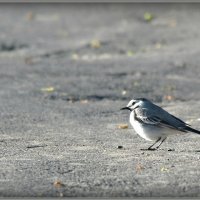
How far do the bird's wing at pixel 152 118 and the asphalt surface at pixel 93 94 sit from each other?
35 cm

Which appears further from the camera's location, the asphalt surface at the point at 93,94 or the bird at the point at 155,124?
the bird at the point at 155,124

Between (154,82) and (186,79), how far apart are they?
80 cm

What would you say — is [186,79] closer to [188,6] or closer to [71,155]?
[71,155]

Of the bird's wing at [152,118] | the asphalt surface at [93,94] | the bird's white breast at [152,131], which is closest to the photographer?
the asphalt surface at [93,94]

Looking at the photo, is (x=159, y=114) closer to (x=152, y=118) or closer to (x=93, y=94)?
(x=152, y=118)

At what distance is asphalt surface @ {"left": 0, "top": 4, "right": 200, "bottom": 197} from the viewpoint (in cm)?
918

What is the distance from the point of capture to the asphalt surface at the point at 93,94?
9.18 m

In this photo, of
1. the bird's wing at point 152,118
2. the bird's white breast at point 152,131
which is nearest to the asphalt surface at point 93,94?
the bird's white breast at point 152,131

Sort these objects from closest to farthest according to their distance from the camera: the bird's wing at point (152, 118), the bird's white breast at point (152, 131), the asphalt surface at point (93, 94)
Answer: the asphalt surface at point (93, 94) → the bird's wing at point (152, 118) → the bird's white breast at point (152, 131)

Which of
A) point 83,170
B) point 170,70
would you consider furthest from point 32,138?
point 170,70

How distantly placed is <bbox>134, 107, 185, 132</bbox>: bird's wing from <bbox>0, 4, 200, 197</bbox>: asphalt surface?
1.15 feet

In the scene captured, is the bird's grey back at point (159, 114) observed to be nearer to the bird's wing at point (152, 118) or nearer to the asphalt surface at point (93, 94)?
the bird's wing at point (152, 118)

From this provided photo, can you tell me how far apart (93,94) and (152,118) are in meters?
5.72

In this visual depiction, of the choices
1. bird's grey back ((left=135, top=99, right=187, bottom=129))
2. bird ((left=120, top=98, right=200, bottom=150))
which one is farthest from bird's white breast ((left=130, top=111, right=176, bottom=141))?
bird's grey back ((left=135, top=99, right=187, bottom=129))
